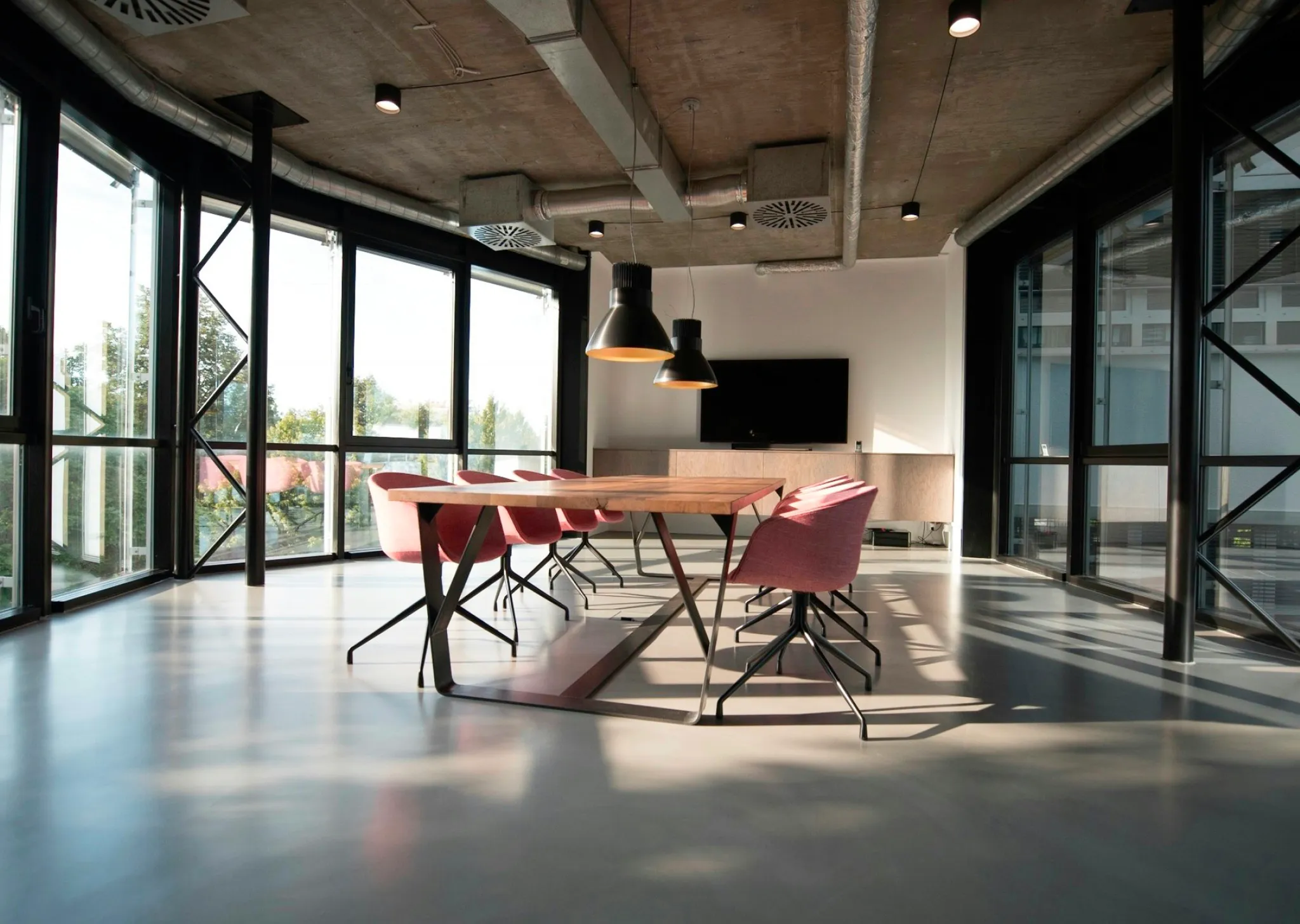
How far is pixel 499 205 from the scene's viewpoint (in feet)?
20.0

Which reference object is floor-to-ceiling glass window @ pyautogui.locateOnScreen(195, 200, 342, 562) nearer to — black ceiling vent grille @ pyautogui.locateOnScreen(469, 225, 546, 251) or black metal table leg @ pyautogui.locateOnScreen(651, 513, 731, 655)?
black ceiling vent grille @ pyautogui.locateOnScreen(469, 225, 546, 251)

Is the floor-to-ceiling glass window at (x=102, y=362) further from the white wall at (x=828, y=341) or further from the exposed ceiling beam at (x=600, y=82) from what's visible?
the white wall at (x=828, y=341)

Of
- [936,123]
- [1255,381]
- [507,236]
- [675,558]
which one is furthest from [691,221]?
[675,558]

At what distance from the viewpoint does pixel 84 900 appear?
1515 millimetres

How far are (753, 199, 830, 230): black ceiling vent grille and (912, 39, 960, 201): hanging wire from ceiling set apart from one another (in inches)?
31.6

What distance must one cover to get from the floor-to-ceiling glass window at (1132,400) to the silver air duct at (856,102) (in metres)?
1.85

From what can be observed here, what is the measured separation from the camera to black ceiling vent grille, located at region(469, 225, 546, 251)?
→ 20.5 ft

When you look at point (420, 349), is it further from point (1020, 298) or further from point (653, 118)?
point (1020, 298)

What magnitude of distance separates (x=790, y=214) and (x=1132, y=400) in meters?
2.70

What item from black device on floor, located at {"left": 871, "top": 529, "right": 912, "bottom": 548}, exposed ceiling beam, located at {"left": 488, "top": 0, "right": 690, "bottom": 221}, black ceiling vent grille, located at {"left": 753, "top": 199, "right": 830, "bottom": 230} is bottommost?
black device on floor, located at {"left": 871, "top": 529, "right": 912, "bottom": 548}

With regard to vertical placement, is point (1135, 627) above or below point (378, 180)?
below

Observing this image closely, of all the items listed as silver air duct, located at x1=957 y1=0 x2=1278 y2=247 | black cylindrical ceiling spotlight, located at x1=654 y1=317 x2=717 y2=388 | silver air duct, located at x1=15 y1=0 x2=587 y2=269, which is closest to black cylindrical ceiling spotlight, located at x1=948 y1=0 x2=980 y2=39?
silver air duct, located at x1=957 y1=0 x2=1278 y2=247

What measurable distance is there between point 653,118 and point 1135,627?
425cm

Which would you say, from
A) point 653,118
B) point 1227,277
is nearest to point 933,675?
point 1227,277
